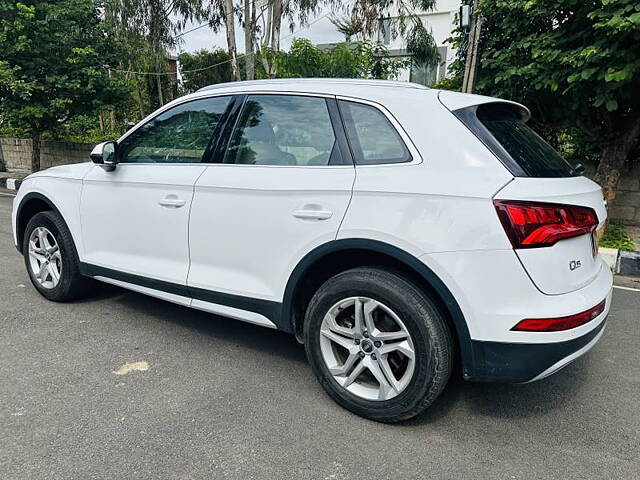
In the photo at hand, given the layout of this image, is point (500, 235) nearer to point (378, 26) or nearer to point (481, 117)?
point (481, 117)

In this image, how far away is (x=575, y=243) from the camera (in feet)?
7.27

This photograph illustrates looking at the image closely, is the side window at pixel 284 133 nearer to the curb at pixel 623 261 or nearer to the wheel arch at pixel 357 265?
the wheel arch at pixel 357 265

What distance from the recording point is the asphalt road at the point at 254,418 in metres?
2.14

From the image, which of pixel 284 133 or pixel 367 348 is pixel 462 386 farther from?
pixel 284 133

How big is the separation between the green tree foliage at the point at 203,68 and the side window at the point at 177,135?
A: 24.7 meters

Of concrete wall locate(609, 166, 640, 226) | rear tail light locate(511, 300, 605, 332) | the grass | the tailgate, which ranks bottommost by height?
the grass

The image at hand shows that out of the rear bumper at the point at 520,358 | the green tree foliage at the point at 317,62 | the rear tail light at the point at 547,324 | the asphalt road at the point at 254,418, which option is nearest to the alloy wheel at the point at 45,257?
the asphalt road at the point at 254,418

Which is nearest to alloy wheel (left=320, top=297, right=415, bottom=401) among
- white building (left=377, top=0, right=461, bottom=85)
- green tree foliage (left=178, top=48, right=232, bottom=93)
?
white building (left=377, top=0, right=461, bottom=85)

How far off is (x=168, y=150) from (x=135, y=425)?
1.75 metres

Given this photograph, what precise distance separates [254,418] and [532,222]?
163cm

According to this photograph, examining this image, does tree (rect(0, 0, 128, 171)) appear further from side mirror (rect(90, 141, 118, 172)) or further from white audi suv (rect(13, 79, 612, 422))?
white audi suv (rect(13, 79, 612, 422))

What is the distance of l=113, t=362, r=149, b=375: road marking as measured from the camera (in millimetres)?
2941

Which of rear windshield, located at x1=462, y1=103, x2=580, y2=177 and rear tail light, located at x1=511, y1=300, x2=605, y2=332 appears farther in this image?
rear windshield, located at x1=462, y1=103, x2=580, y2=177

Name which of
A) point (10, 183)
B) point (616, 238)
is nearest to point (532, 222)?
point (616, 238)
